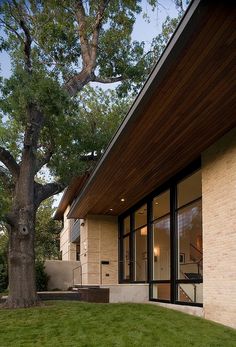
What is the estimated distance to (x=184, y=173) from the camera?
38.5 feet

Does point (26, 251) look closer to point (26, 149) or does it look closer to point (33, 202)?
point (33, 202)

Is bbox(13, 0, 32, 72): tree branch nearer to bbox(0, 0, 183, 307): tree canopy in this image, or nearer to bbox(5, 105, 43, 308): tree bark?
bbox(0, 0, 183, 307): tree canopy

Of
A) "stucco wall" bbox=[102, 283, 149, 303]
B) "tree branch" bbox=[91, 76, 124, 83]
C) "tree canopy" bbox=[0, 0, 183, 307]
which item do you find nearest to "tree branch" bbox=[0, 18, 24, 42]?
"tree canopy" bbox=[0, 0, 183, 307]

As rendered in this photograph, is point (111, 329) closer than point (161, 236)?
Yes

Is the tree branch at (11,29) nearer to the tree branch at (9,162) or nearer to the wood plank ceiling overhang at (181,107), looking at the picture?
the tree branch at (9,162)

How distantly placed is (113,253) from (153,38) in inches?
376

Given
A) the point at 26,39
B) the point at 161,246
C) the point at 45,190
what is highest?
the point at 26,39

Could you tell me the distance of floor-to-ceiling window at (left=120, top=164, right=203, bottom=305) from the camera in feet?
35.7

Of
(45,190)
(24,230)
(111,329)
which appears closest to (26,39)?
(45,190)

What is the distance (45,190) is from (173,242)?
4456mm

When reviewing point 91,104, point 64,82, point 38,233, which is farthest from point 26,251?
point 38,233

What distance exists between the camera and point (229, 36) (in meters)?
5.36

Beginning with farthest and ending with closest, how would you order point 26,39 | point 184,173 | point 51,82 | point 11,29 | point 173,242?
1. point 11,29
2. point 26,39
3. point 173,242
4. point 184,173
5. point 51,82

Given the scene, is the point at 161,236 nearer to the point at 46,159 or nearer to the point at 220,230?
the point at 46,159
